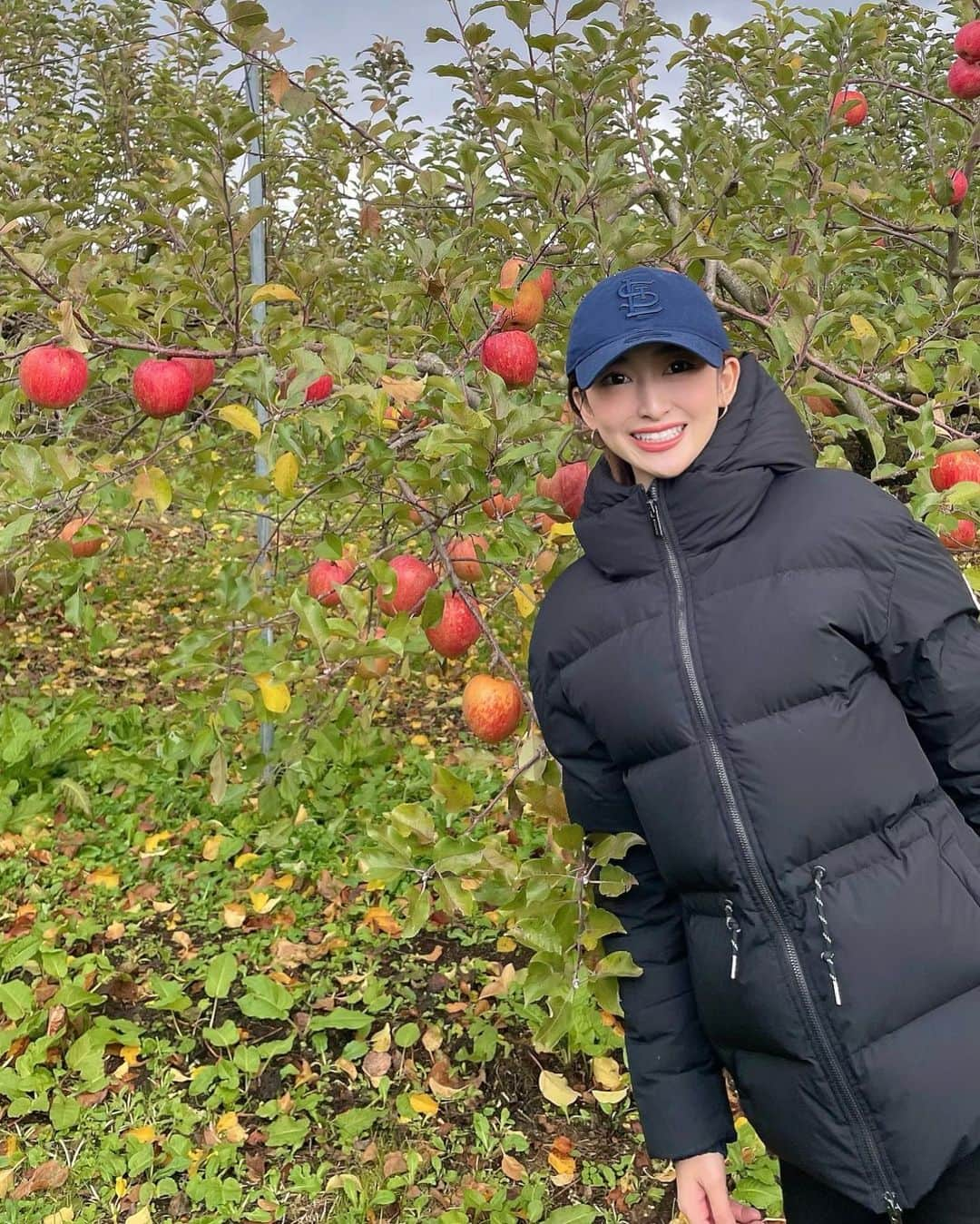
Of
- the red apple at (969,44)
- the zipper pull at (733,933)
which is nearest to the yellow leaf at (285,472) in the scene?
the zipper pull at (733,933)

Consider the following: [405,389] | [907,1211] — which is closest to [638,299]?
[405,389]

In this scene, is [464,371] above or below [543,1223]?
above

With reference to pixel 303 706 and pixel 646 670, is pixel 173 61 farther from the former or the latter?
pixel 646 670

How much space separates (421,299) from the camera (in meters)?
2.34

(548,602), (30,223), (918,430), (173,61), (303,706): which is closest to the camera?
(548,602)

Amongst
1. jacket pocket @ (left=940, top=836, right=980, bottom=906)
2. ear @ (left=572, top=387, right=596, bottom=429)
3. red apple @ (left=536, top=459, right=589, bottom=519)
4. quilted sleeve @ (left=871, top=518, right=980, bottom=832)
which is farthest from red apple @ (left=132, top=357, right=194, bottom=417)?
jacket pocket @ (left=940, top=836, right=980, bottom=906)

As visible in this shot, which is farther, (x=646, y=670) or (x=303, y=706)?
(x=303, y=706)

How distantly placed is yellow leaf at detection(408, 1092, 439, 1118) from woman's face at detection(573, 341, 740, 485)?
174 cm

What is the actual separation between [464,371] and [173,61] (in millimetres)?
5492

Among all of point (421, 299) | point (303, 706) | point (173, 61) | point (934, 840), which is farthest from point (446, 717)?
point (173, 61)

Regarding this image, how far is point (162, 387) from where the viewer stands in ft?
6.02

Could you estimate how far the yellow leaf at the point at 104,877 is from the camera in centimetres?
325

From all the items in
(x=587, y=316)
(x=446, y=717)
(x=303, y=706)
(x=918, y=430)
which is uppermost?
(x=587, y=316)

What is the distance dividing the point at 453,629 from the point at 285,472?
0.48 meters
